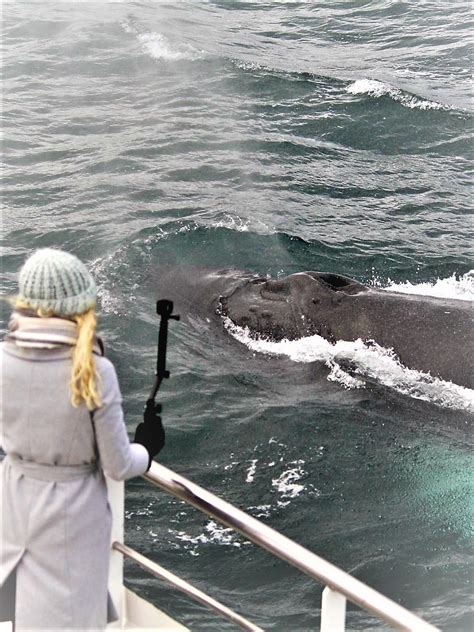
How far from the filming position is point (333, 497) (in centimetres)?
821

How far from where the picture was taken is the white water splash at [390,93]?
64.0 ft

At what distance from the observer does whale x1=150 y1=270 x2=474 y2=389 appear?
9.87 m

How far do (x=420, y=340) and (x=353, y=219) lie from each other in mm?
5579

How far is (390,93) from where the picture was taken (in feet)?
65.6

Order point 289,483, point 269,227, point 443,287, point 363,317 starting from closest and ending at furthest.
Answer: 1. point 289,483
2. point 363,317
3. point 443,287
4. point 269,227

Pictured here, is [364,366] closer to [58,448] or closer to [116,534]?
[116,534]

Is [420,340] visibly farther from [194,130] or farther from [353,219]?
[194,130]

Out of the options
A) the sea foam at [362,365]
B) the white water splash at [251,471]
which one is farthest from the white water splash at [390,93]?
the white water splash at [251,471]

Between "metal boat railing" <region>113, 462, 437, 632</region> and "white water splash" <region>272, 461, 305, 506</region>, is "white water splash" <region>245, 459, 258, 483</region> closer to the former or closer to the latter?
Answer: "white water splash" <region>272, 461, 305, 506</region>

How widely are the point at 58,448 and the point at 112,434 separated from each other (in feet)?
0.78

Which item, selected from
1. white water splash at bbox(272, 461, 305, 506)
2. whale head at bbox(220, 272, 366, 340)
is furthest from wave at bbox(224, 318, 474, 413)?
white water splash at bbox(272, 461, 305, 506)

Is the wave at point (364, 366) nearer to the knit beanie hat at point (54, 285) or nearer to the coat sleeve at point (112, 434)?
the coat sleeve at point (112, 434)

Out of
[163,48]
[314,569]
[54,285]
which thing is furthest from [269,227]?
[314,569]

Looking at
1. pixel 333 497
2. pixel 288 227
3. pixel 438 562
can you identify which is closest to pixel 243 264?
pixel 288 227
